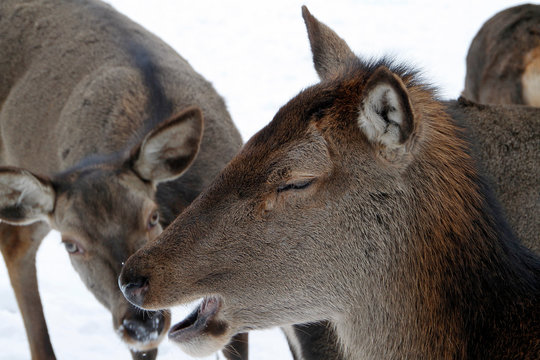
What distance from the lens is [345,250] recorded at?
9.25 feet

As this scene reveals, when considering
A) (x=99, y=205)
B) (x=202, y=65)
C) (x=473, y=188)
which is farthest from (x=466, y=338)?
(x=202, y=65)

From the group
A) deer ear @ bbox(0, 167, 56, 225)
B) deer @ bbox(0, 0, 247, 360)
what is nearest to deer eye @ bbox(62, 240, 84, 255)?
deer @ bbox(0, 0, 247, 360)

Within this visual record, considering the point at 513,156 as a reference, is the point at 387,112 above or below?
above

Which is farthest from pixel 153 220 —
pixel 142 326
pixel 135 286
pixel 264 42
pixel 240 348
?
pixel 264 42

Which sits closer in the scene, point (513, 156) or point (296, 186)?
point (296, 186)

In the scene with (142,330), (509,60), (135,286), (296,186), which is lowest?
(142,330)

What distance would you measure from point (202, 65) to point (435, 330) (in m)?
9.40

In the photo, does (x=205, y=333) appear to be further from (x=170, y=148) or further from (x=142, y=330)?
(x=170, y=148)

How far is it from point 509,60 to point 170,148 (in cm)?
411

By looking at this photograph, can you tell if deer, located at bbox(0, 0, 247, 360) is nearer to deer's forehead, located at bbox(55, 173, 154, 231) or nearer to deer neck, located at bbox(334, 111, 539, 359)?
deer's forehead, located at bbox(55, 173, 154, 231)

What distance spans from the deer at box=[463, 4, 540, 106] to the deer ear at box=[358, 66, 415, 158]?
15.0 feet

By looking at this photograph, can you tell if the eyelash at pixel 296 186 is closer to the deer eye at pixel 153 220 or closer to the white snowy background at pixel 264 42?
the deer eye at pixel 153 220

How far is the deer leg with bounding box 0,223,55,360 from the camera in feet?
18.9

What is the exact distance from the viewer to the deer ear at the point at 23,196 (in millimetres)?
4352
